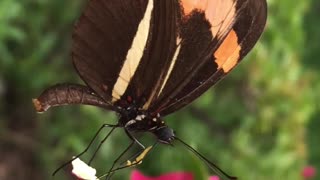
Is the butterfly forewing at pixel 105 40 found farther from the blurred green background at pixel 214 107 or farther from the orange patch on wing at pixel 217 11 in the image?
the blurred green background at pixel 214 107

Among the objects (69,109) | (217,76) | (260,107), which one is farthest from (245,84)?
(217,76)

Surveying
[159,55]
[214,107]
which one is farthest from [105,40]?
[214,107]

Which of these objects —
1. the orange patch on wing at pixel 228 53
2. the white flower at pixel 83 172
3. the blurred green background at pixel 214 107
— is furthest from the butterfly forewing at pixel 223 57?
the blurred green background at pixel 214 107

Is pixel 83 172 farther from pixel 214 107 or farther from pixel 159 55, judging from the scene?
pixel 214 107

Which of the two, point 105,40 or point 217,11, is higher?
point 217,11

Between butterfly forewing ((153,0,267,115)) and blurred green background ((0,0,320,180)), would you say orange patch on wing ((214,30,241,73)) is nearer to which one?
butterfly forewing ((153,0,267,115))
